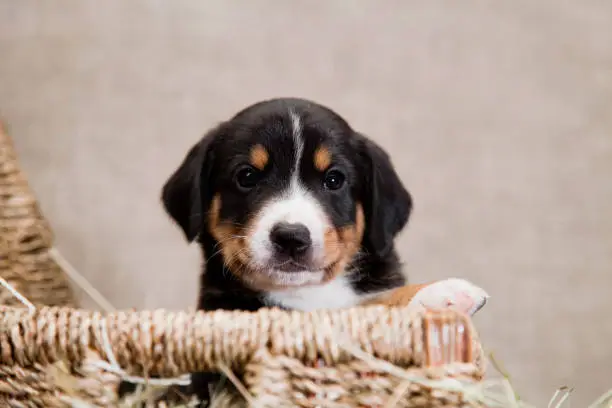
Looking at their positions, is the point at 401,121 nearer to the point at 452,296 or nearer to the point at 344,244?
Answer: the point at 344,244

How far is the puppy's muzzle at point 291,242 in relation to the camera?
1.63m

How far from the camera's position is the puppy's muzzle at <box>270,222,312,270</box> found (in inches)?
64.3

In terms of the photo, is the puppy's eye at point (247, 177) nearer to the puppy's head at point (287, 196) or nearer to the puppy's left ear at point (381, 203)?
the puppy's head at point (287, 196)

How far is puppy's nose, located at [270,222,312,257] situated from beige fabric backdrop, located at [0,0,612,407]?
1266 mm

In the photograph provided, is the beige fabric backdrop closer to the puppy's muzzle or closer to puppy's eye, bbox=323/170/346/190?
puppy's eye, bbox=323/170/346/190

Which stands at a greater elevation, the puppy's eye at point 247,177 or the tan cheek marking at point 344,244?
the puppy's eye at point 247,177

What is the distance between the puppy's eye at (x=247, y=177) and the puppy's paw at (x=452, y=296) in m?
0.56

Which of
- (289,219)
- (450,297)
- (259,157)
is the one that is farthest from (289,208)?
(450,297)

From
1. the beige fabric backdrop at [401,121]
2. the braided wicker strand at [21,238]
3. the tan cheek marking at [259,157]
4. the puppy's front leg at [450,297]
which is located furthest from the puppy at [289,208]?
the beige fabric backdrop at [401,121]

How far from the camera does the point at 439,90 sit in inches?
111

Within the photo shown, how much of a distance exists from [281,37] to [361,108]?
17.6 inches

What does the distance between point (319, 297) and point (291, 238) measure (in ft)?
0.94

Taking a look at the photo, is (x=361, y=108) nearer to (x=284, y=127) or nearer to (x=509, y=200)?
(x=509, y=200)

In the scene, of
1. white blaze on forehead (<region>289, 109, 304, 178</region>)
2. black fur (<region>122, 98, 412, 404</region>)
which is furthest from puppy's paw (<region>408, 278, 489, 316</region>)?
white blaze on forehead (<region>289, 109, 304, 178</region>)
